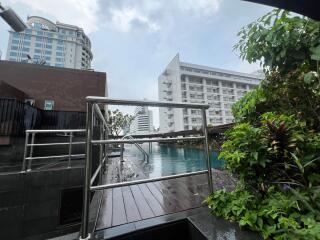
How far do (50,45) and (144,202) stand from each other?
51305 mm

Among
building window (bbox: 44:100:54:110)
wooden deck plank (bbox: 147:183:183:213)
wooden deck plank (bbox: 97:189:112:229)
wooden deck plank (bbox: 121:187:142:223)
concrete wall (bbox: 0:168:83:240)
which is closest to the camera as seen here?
wooden deck plank (bbox: 97:189:112:229)

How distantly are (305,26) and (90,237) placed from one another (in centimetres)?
216

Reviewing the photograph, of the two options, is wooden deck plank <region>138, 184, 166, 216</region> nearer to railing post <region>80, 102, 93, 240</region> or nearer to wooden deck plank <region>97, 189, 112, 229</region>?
wooden deck plank <region>97, 189, 112, 229</region>

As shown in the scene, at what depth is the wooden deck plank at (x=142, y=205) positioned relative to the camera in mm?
1210

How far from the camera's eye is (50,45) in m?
40.5

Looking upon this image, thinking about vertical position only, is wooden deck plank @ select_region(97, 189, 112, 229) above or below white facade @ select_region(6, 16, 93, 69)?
below

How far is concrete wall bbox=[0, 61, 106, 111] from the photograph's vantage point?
412 inches

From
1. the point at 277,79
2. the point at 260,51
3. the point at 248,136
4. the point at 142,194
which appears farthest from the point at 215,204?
the point at 277,79

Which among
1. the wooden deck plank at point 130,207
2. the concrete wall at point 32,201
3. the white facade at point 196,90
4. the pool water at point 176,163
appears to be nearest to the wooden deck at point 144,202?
the wooden deck plank at point 130,207

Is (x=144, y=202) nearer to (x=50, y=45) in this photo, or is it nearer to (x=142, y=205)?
(x=142, y=205)

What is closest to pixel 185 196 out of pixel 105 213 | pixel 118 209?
pixel 118 209

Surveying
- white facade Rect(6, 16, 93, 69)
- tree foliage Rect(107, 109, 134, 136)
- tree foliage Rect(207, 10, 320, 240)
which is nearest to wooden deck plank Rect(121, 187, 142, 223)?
tree foliage Rect(207, 10, 320, 240)

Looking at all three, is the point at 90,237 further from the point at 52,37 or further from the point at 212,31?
the point at 52,37

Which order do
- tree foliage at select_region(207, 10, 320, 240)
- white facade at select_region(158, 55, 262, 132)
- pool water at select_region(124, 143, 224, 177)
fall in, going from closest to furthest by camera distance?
tree foliage at select_region(207, 10, 320, 240) → pool water at select_region(124, 143, 224, 177) → white facade at select_region(158, 55, 262, 132)
